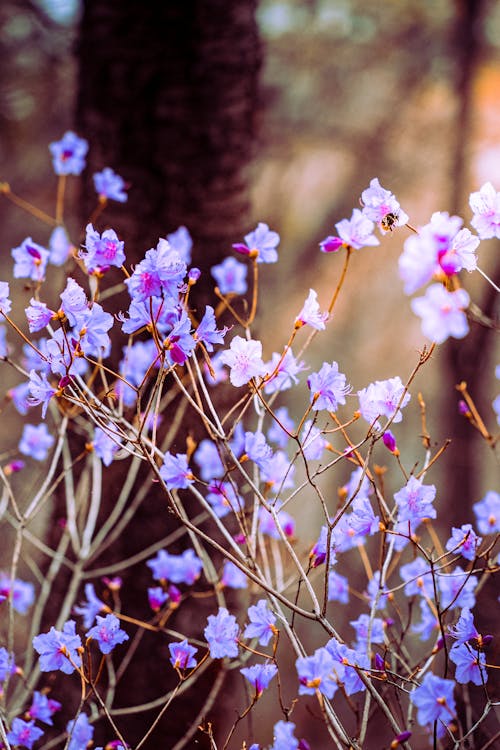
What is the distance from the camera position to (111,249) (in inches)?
31.4

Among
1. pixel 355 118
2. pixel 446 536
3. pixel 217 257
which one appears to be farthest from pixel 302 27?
pixel 446 536

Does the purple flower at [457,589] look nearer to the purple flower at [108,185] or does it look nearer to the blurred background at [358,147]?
the purple flower at [108,185]

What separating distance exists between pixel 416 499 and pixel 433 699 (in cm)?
21

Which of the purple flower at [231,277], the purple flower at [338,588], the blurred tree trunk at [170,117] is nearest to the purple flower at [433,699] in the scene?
the purple flower at [338,588]

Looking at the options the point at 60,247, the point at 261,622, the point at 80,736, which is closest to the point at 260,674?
the point at 261,622

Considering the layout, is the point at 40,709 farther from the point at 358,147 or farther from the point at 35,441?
the point at 358,147

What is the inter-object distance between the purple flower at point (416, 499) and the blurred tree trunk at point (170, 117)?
815 mm

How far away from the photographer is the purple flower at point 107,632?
32.3 inches

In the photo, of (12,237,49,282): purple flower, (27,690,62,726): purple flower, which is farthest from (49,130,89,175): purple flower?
(27,690,62,726): purple flower

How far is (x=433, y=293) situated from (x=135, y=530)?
3.61 ft

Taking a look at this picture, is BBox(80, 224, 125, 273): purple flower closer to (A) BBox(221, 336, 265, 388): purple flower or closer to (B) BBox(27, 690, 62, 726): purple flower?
(A) BBox(221, 336, 265, 388): purple flower

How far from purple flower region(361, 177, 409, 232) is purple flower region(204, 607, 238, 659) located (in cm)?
47

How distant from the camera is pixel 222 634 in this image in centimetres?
84

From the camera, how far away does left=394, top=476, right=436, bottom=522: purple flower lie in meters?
0.80
